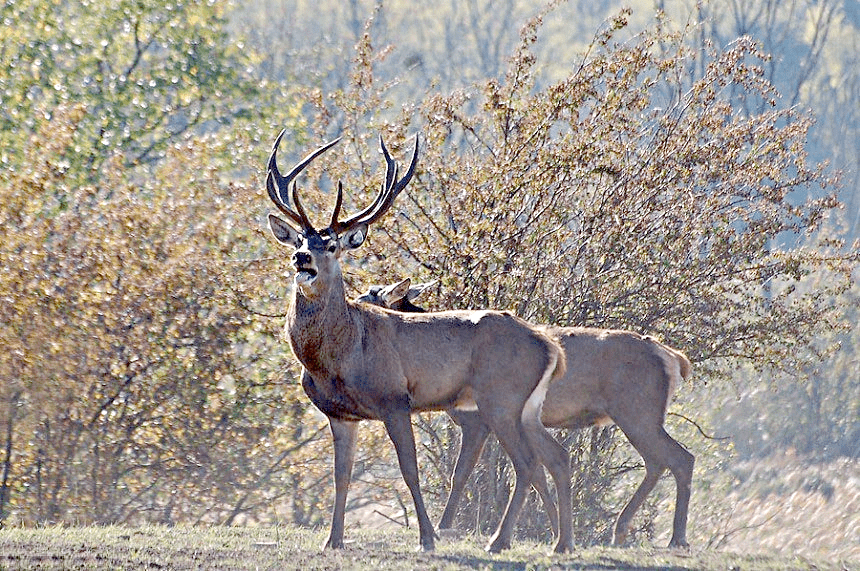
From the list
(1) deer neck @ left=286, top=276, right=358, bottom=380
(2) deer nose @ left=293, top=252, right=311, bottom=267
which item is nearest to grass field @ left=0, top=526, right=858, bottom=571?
(1) deer neck @ left=286, top=276, right=358, bottom=380

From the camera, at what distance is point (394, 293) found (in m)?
13.4

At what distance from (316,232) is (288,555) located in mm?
2368

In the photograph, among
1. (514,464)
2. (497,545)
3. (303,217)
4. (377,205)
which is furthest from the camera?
(377,205)

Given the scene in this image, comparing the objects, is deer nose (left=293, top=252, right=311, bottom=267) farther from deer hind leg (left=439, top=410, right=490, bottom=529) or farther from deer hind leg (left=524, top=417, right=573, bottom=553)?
deer hind leg (left=439, top=410, right=490, bottom=529)

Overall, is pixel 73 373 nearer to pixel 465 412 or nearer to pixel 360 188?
pixel 360 188

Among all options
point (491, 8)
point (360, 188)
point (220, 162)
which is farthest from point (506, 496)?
point (491, 8)

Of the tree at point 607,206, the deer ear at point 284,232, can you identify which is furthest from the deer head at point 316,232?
the tree at point 607,206

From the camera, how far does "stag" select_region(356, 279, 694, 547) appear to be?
495 inches

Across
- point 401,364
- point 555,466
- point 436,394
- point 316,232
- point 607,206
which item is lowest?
point 555,466

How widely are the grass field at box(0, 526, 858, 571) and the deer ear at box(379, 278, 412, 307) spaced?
7.57 ft

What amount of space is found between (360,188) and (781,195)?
4666 millimetres

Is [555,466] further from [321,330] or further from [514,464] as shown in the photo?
[321,330]

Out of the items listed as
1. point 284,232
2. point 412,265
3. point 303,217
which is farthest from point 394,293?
point 303,217

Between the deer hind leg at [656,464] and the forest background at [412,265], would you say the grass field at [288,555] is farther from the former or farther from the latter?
the forest background at [412,265]
